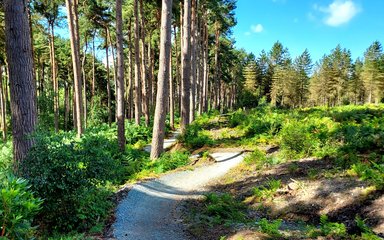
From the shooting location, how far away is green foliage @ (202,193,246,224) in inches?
275

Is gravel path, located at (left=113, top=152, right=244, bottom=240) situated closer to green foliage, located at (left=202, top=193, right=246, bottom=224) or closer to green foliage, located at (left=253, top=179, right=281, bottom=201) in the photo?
green foliage, located at (left=202, top=193, right=246, bottom=224)

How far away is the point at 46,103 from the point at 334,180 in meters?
29.0

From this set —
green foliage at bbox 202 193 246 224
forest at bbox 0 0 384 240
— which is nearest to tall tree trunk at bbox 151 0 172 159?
forest at bbox 0 0 384 240

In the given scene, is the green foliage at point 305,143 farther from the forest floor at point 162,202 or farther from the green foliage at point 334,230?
the green foliage at point 334,230

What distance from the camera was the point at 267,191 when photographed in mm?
8445

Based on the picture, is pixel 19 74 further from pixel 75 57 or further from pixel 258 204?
pixel 75 57

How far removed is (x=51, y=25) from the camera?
2606 cm

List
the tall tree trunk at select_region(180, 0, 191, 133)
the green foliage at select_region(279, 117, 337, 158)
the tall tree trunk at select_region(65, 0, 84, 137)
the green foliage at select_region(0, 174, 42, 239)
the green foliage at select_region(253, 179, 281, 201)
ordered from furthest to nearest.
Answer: the tall tree trunk at select_region(180, 0, 191, 133) < the tall tree trunk at select_region(65, 0, 84, 137) < the green foliage at select_region(279, 117, 337, 158) < the green foliage at select_region(253, 179, 281, 201) < the green foliage at select_region(0, 174, 42, 239)

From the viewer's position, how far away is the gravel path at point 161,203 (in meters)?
6.49

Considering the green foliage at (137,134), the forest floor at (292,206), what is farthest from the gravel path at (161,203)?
the green foliage at (137,134)

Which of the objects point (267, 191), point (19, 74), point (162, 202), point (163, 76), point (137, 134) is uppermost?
point (163, 76)

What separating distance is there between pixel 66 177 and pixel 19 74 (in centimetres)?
280

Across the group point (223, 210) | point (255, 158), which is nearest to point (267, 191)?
point (223, 210)

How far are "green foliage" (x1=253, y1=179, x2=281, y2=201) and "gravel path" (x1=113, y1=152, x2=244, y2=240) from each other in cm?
186
